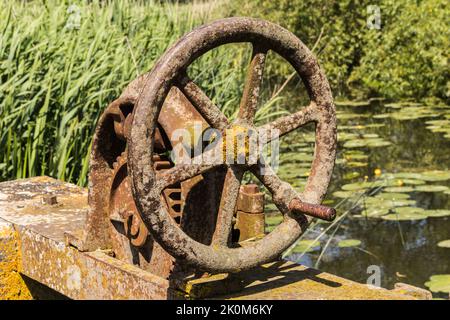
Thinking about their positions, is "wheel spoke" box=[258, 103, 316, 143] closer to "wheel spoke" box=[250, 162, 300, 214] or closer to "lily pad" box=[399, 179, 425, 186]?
"wheel spoke" box=[250, 162, 300, 214]

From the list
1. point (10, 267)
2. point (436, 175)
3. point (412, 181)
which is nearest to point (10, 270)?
point (10, 267)

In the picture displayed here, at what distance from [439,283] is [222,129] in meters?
2.39

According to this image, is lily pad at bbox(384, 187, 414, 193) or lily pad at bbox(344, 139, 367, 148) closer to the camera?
lily pad at bbox(384, 187, 414, 193)

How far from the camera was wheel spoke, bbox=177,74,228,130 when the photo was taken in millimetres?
2090

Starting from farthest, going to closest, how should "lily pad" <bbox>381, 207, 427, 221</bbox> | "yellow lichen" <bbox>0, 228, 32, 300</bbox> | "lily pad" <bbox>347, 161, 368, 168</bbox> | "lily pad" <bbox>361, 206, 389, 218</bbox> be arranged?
"lily pad" <bbox>347, 161, 368, 168</bbox>, "lily pad" <bbox>361, 206, 389, 218</bbox>, "lily pad" <bbox>381, 207, 427, 221</bbox>, "yellow lichen" <bbox>0, 228, 32, 300</bbox>

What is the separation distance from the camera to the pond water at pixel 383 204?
470cm

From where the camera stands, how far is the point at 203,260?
208 cm

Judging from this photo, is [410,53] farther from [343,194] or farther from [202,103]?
[202,103]

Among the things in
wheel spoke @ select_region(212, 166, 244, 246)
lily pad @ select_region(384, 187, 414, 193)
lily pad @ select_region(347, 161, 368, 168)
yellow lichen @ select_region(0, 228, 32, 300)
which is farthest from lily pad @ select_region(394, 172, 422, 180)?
wheel spoke @ select_region(212, 166, 244, 246)

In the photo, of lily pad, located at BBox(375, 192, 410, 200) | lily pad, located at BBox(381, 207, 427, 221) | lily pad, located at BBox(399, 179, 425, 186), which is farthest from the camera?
lily pad, located at BBox(399, 179, 425, 186)

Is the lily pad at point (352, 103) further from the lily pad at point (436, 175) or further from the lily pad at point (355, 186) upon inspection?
the lily pad at point (355, 186)

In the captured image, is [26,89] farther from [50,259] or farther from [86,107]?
[50,259]
